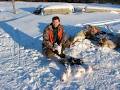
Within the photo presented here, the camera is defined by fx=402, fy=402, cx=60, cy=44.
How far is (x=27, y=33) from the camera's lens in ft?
44.4

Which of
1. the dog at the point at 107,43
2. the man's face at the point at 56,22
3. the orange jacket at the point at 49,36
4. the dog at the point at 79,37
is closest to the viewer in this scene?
the man's face at the point at 56,22

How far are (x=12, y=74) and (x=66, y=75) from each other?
133cm

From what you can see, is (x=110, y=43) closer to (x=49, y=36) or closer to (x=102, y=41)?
(x=102, y=41)

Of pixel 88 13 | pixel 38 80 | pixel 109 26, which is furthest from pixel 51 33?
pixel 88 13

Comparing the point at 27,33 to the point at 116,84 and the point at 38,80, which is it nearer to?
the point at 38,80

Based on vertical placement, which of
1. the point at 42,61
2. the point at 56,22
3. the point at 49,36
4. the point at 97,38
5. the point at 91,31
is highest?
the point at 56,22

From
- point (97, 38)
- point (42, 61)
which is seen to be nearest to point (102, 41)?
point (97, 38)

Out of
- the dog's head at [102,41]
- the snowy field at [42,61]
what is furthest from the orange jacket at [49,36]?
the dog's head at [102,41]

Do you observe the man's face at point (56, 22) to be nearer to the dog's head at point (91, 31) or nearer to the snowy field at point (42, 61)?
the snowy field at point (42, 61)

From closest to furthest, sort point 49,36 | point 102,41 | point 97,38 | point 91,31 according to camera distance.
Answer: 1. point 49,36
2. point 102,41
3. point 97,38
4. point 91,31

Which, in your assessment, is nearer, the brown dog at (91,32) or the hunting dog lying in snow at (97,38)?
the hunting dog lying in snow at (97,38)

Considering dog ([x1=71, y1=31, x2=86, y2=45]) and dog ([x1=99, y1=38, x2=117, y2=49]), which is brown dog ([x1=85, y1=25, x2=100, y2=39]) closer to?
dog ([x1=71, y1=31, x2=86, y2=45])

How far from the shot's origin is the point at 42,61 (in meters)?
9.85

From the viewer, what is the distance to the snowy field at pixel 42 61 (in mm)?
8172
